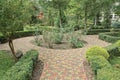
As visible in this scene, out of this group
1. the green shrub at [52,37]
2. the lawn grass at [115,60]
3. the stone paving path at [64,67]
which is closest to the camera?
the stone paving path at [64,67]

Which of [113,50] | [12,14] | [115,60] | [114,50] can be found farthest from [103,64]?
[12,14]

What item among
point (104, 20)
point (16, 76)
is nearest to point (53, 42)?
point (16, 76)

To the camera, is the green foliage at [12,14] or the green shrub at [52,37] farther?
the green shrub at [52,37]

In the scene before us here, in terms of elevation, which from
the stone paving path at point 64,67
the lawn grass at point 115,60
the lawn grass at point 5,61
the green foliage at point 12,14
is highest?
the green foliage at point 12,14

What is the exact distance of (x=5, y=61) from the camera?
9094 mm

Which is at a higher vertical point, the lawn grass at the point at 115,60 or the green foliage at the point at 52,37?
the green foliage at the point at 52,37

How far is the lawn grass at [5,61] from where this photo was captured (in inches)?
325

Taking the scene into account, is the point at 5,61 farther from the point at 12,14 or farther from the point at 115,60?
the point at 115,60

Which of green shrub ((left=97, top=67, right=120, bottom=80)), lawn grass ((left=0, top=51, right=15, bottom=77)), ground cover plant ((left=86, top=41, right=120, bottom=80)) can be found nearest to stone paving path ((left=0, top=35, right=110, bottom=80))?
ground cover plant ((left=86, top=41, right=120, bottom=80))

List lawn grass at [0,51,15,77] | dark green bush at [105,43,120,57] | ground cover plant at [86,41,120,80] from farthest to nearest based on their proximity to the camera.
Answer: dark green bush at [105,43,120,57] → lawn grass at [0,51,15,77] → ground cover plant at [86,41,120,80]

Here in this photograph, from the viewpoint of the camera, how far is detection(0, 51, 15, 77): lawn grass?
8.27 metres

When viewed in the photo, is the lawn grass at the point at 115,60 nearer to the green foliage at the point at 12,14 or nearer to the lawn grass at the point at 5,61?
the green foliage at the point at 12,14

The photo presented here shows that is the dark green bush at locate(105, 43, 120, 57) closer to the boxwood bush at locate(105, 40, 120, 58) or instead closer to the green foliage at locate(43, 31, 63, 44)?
the boxwood bush at locate(105, 40, 120, 58)

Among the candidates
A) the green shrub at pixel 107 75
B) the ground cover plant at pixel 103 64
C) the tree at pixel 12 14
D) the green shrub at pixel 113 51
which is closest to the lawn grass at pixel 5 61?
the tree at pixel 12 14
